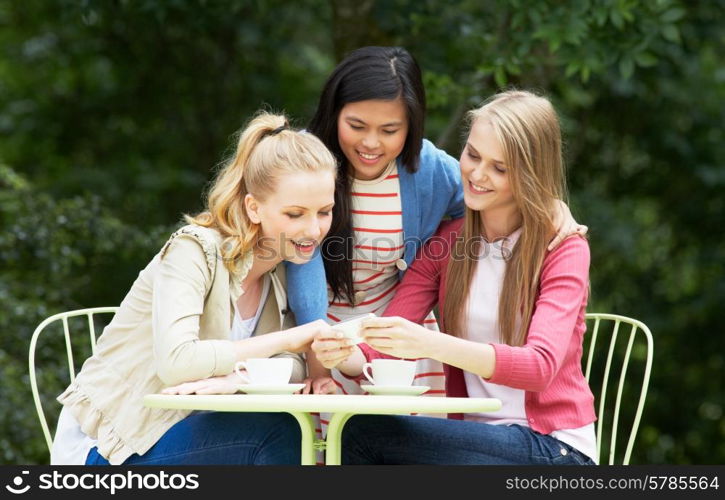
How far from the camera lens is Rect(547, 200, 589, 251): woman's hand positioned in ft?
9.11

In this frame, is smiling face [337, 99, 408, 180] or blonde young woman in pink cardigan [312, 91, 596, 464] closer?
blonde young woman in pink cardigan [312, 91, 596, 464]

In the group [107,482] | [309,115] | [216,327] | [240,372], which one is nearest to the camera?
[107,482]

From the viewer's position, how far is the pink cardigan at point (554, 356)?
8.29 feet

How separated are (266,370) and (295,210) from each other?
1.46 ft

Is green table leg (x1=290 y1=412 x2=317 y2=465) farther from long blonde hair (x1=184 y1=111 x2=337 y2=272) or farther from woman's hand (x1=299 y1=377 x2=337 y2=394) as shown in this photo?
long blonde hair (x1=184 y1=111 x2=337 y2=272)

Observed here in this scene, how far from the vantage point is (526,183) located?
110 inches

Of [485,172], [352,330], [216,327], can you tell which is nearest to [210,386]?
[216,327]

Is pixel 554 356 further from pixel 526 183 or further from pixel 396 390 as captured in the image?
pixel 526 183

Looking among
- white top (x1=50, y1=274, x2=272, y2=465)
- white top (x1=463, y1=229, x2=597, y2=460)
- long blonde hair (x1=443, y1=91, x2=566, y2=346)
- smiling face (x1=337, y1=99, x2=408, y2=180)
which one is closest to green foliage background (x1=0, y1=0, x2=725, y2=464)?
smiling face (x1=337, y1=99, x2=408, y2=180)

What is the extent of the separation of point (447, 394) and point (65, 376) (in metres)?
2.22

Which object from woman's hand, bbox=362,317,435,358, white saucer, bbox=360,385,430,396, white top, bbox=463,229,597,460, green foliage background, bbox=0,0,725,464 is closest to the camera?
woman's hand, bbox=362,317,435,358

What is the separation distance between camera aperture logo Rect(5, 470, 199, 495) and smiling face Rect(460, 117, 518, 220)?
3.57ft

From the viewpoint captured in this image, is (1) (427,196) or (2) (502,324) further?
(1) (427,196)

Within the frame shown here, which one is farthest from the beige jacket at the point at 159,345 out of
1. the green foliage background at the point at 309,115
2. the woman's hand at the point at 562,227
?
the green foliage background at the point at 309,115
